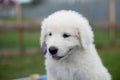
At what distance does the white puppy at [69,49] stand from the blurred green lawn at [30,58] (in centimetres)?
341

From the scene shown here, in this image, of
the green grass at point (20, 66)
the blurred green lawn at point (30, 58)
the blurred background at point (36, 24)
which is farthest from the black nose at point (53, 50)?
the blurred background at point (36, 24)

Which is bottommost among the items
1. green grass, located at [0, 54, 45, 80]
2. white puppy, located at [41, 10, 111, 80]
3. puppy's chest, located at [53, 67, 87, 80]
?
green grass, located at [0, 54, 45, 80]

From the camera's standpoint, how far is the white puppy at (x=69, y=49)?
172 inches

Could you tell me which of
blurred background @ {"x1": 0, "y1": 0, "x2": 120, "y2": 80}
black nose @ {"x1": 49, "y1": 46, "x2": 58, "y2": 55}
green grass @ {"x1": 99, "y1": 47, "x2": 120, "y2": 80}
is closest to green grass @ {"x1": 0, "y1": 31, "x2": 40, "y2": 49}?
blurred background @ {"x1": 0, "y1": 0, "x2": 120, "y2": 80}

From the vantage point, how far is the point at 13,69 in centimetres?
1014

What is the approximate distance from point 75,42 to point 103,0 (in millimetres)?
8776

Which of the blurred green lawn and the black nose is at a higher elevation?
the black nose

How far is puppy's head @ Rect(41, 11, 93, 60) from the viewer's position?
432cm

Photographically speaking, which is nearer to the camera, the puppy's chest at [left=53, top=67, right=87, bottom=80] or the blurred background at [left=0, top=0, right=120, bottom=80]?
the puppy's chest at [left=53, top=67, right=87, bottom=80]

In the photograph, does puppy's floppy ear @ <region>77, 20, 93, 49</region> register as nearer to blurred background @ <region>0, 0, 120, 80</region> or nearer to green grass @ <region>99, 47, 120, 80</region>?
green grass @ <region>99, 47, 120, 80</region>

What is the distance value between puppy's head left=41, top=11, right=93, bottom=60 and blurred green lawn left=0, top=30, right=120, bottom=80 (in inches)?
142

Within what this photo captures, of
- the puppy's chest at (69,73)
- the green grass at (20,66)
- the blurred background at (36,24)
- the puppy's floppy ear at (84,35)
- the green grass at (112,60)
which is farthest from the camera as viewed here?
the blurred background at (36,24)

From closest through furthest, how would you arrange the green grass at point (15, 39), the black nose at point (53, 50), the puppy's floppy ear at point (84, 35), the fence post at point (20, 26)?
the black nose at point (53, 50) → the puppy's floppy ear at point (84, 35) → the fence post at point (20, 26) → the green grass at point (15, 39)

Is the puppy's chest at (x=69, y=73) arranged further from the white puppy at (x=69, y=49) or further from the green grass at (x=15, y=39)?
the green grass at (x=15, y=39)
